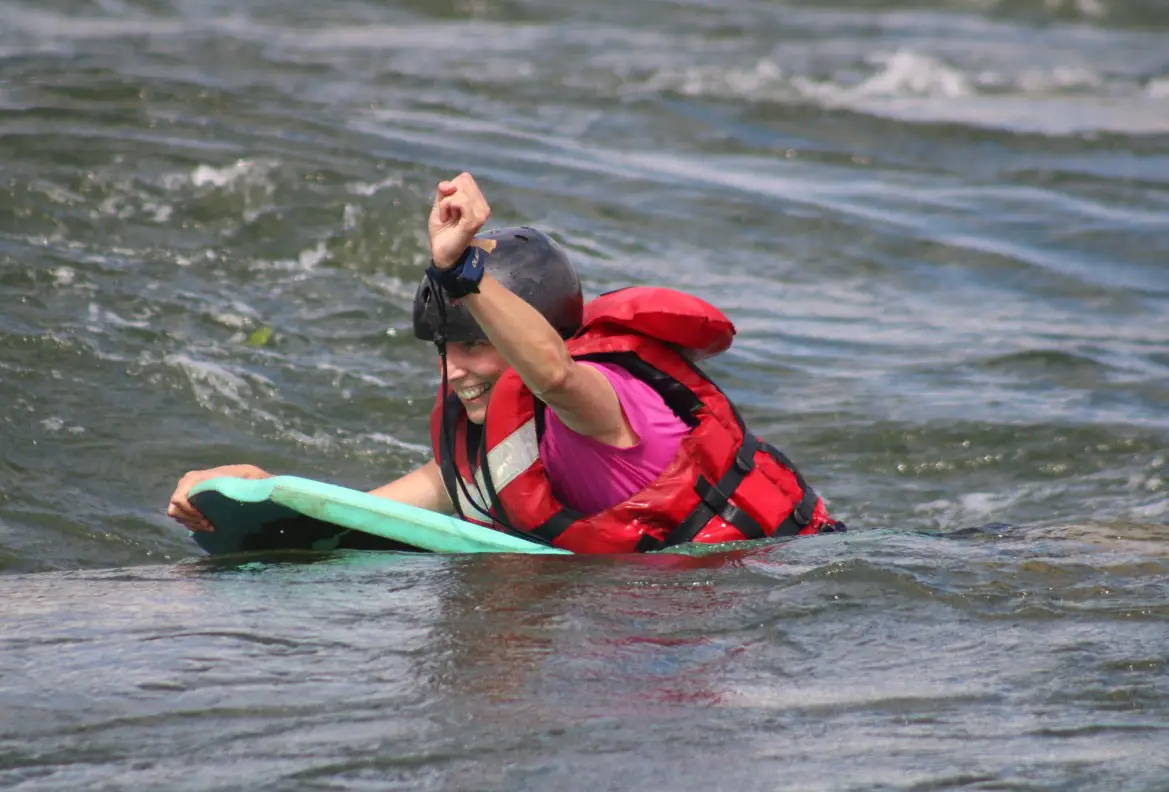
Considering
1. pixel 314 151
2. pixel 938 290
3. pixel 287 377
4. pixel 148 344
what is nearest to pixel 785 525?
pixel 287 377

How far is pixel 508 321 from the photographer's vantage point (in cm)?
418

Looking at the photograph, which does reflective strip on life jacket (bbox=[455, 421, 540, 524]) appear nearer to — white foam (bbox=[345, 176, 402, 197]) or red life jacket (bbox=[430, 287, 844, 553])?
red life jacket (bbox=[430, 287, 844, 553])

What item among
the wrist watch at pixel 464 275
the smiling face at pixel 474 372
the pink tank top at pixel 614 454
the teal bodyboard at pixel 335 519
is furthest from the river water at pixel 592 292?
the wrist watch at pixel 464 275

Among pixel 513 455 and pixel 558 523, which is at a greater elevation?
pixel 513 455

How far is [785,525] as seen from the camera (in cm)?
526

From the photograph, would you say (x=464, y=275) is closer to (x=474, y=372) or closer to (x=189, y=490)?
(x=474, y=372)

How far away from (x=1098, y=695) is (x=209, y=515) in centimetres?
298

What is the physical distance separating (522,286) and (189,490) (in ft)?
4.53

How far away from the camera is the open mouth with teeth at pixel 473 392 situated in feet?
16.6

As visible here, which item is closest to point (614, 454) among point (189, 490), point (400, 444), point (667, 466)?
point (667, 466)

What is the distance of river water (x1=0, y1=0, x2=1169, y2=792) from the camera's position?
3.49 metres

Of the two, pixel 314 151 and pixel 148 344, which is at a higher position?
pixel 314 151

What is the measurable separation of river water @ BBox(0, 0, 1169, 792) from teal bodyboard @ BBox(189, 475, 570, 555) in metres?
0.14

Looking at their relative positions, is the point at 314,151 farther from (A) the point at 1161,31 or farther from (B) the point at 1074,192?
(A) the point at 1161,31
